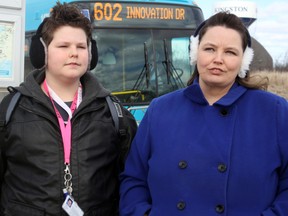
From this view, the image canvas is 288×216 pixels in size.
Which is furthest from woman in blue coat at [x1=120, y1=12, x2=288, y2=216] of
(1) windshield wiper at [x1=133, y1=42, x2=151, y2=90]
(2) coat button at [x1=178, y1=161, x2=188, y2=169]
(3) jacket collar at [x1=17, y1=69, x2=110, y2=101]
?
(1) windshield wiper at [x1=133, y1=42, x2=151, y2=90]

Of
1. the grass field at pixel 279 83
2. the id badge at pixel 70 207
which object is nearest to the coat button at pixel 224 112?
the id badge at pixel 70 207

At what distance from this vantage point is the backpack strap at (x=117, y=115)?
2785 millimetres

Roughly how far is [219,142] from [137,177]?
0.53m

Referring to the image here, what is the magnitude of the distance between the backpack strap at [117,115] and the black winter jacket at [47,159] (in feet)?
0.23

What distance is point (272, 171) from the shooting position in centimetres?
233

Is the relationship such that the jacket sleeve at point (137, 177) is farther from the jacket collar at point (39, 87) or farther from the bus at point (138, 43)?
the bus at point (138, 43)

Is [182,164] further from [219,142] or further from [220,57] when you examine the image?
[220,57]

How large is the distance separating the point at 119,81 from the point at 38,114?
4502 mm

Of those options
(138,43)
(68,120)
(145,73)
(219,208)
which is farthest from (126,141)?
(138,43)

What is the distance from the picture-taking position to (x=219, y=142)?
94.2 inches

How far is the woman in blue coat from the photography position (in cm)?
232

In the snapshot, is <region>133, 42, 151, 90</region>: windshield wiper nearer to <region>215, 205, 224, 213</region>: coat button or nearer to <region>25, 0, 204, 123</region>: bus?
<region>25, 0, 204, 123</region>: bus

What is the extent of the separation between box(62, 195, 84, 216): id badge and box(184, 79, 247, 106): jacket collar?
0.80m

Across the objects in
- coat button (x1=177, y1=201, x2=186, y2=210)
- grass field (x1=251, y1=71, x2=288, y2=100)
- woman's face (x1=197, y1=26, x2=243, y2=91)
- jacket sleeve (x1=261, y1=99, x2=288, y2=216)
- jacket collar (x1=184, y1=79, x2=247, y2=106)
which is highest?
grass field (x1=251, y1=71, x2=288, y2=100)
